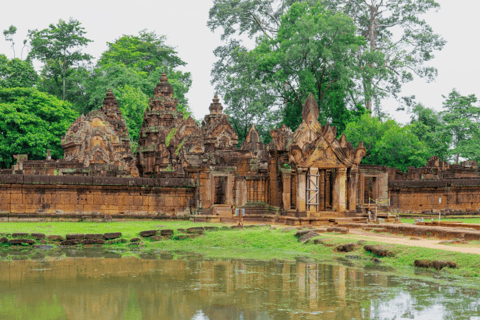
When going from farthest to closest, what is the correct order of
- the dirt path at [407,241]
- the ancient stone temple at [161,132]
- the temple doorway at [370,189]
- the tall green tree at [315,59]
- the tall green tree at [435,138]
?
the tall green tree at [435,138] → the tall green tree at [315,59] → the ancient stone temple at [161,132] → the temple doorway at [370,189] → the dirt path at [407,241]

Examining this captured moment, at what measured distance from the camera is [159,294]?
1062 cm

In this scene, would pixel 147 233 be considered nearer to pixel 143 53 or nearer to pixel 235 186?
pixel 235 186

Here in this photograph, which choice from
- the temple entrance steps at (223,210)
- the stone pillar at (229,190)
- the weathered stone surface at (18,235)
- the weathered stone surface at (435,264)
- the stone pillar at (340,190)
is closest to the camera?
the weathered stone surface at (435,264)

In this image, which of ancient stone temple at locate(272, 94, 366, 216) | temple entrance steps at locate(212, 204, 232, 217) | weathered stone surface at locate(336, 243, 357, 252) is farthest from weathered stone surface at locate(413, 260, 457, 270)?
temple entrance steps at locate(212, 204, 232, 217)

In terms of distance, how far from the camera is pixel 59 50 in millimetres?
60000

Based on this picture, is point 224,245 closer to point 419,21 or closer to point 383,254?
point 383,254

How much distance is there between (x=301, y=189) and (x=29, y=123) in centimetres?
3181

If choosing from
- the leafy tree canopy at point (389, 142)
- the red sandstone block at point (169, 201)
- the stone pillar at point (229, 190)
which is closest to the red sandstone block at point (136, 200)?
the red sandstone block at point (169, 201)

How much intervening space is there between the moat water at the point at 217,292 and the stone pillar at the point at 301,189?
24.8 feet

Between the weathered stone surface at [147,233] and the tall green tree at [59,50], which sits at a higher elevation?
the tall green tree at [59,50]

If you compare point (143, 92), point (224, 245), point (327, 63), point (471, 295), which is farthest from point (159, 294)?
point (143, 92)

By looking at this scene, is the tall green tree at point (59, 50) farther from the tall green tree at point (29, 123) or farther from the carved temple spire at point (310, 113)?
the carved temple spire at point (310, 113)

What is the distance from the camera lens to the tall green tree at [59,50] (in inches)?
2330

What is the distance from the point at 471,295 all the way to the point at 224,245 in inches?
329
